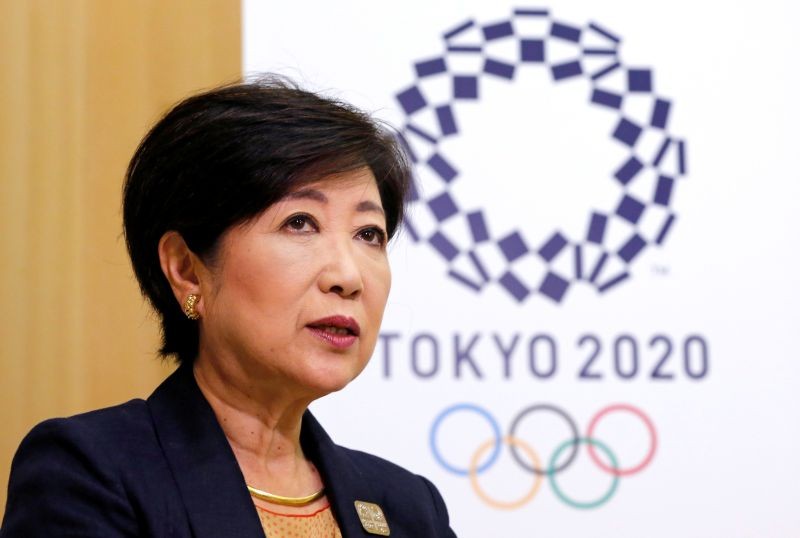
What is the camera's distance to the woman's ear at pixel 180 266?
1729 mm

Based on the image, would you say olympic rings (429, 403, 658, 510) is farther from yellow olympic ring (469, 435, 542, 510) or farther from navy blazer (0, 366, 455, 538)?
navy blazer (0, 366, 455, 538)

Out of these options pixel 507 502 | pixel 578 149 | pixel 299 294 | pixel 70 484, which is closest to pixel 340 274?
pixel 299 294

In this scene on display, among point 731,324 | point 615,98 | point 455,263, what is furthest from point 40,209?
point 731,324

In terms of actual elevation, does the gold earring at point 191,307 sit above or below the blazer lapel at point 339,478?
above

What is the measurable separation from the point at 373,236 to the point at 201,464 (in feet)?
1.44

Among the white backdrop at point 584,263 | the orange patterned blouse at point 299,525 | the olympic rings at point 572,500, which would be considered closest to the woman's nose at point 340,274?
the orange patterned blouse at point 299,525

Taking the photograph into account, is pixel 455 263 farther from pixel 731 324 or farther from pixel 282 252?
pixel 282 252

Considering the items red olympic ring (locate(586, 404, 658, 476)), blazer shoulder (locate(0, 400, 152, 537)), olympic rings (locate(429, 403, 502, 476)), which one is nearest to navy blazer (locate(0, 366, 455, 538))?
blazer shoulder (locate(0, 400, 152, 537))

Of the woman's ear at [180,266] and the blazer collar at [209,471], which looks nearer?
the blazer collar at [209,471]

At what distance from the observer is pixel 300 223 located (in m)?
1.68

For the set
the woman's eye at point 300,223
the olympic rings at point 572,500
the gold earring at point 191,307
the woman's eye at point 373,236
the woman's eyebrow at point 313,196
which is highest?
the woman's eyebrow at point 313,196

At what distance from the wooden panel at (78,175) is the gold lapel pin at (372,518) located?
3.63 feet

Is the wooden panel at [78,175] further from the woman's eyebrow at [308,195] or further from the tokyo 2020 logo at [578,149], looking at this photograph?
the woman's eyebrow at [308,195]

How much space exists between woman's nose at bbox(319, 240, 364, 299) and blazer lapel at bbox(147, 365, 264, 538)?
0.90ft
